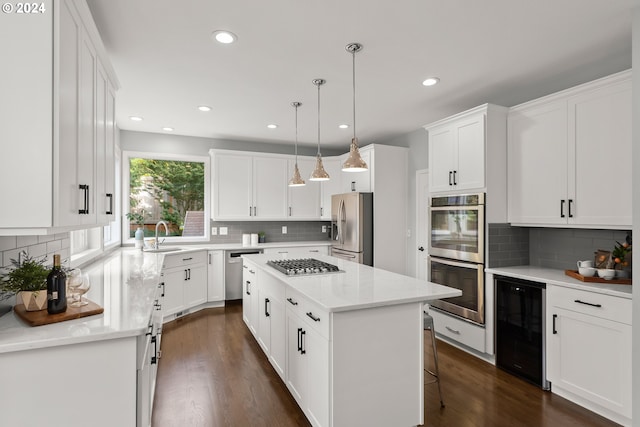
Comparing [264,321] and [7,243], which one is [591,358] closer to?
[264,321]

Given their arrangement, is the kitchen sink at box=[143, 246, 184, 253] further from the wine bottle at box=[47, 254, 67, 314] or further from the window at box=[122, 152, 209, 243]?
the wine bottle at box=[47, 254, 67, 314]

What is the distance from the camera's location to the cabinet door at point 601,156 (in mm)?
2494

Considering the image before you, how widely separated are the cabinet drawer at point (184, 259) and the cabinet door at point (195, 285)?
7cm

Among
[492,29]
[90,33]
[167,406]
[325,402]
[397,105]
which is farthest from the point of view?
[397,105]

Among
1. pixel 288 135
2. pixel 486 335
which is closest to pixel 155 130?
pixel 288 135

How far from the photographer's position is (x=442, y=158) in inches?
148

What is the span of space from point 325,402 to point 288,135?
4079mm

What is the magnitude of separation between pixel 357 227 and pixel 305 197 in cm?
137

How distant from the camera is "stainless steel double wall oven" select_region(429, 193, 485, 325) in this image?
10.8 ft

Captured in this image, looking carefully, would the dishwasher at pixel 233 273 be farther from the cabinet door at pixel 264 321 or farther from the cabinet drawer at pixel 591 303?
the cabinet drawer at pixel 591 303

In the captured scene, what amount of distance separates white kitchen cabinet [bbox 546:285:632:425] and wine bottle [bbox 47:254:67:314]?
3.28 meters

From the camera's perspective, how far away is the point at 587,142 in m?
2.72

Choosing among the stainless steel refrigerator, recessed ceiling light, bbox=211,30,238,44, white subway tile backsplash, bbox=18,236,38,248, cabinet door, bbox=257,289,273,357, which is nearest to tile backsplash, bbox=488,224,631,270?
the stainless steel refrigerator

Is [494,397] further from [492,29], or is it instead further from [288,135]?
[288,135]
